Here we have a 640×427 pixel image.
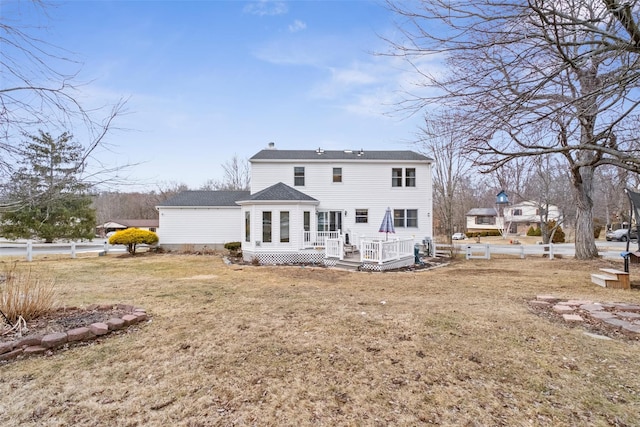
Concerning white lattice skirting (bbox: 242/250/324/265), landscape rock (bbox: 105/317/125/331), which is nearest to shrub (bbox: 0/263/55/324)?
landscape rock (bbox: 105/317/125/331)

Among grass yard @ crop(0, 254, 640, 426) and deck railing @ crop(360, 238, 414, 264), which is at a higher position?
deck railing @ crop(360, 238, 414, 264)

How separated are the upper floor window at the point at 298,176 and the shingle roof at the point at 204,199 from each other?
3675 mm

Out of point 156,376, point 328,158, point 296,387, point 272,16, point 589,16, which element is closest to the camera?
point 296,387

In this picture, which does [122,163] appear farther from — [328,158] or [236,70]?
[328,158]

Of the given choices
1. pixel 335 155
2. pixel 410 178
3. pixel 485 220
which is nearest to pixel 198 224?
pixel 335 155

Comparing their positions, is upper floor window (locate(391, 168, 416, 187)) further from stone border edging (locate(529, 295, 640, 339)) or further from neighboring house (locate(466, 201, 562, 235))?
neighboring house (locate(466, 201, 562, 235))

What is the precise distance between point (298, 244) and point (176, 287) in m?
6.64

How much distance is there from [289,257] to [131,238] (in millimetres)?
9602

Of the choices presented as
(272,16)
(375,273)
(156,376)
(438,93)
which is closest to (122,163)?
(156,376)

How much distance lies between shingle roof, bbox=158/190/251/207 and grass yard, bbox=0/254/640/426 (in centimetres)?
1287

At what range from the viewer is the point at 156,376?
3281mm

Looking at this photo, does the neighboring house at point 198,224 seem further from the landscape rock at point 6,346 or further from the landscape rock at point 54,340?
the landscape rock at point 6,346

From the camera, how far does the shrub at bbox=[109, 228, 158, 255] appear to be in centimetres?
1702

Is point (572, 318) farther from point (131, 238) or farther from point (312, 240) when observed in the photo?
point (131, 238)
